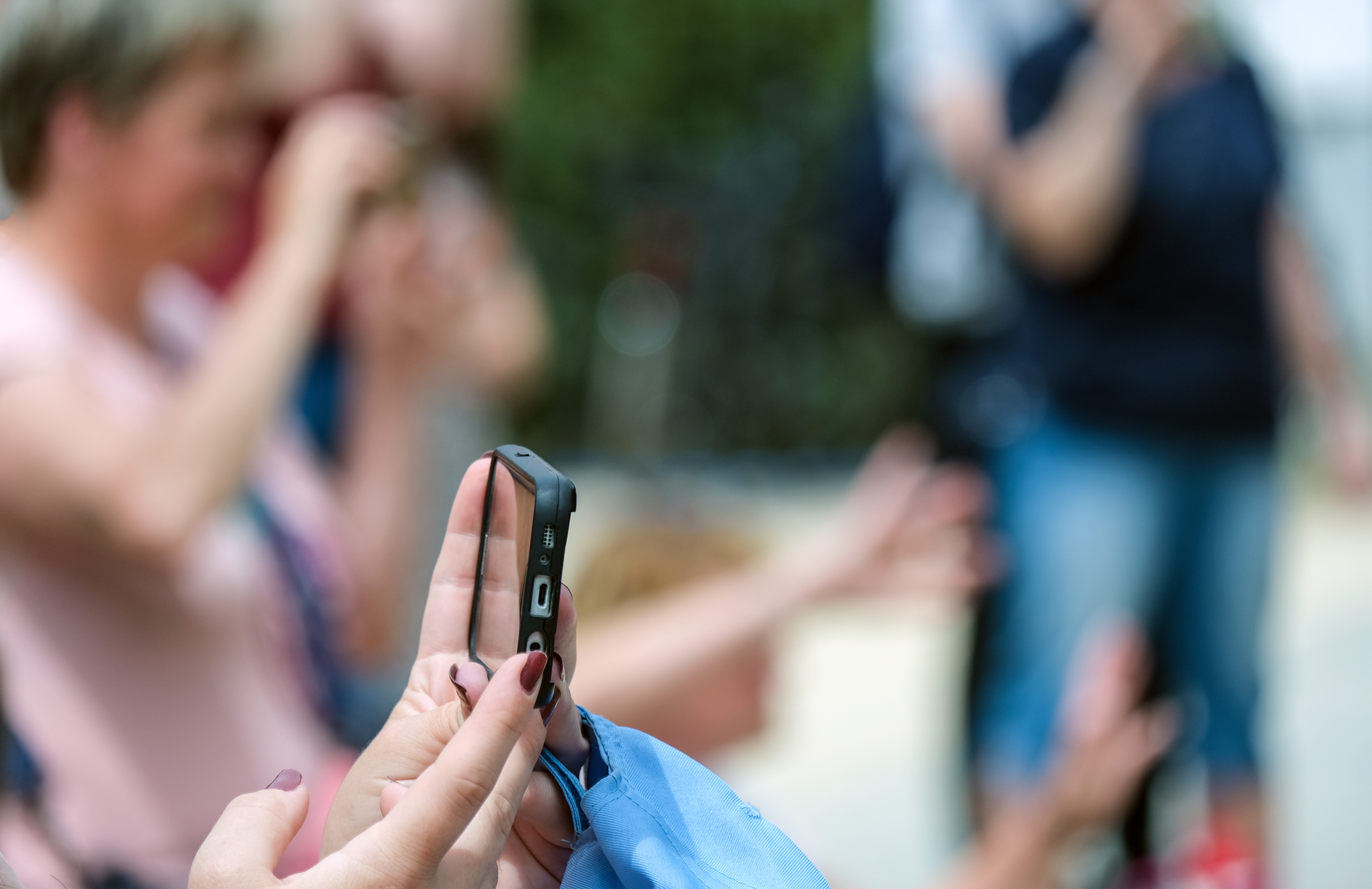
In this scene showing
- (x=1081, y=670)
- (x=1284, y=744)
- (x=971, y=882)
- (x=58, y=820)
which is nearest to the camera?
(x=58, y=820)

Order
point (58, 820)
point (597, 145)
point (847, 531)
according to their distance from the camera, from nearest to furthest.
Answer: point (58, 820) → point (847, 531) → point (597, 145)

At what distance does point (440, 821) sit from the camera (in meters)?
0.45

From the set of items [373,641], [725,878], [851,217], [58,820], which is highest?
[851,217]

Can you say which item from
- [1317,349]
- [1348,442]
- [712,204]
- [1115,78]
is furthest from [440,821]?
[712,204]

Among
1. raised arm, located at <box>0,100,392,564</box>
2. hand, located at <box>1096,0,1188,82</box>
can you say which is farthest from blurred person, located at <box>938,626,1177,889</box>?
hand, located at <box>1096,0,1188,82</box>

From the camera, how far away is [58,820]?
38.6 inches

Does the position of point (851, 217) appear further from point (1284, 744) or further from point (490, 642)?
point (490, 642)

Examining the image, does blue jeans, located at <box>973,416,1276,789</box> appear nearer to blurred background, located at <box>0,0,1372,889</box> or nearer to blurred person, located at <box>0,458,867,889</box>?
blurred background, located at <box>0,0,1372,889</box>

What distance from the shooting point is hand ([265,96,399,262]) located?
54.4 inches

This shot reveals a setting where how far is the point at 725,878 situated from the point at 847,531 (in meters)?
1.16

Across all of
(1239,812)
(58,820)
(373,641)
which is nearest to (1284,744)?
(1239,812)

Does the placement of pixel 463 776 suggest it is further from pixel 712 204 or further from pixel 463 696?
pixel 712 204

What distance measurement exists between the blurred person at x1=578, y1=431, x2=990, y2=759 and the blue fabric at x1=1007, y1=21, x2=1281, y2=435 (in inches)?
18.2

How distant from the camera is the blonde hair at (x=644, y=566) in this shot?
170 centimetres
